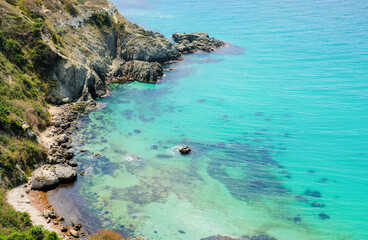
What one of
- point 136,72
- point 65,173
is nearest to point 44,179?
point 65,173

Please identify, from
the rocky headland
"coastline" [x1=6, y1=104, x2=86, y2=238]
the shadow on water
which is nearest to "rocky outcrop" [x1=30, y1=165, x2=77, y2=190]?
the rocky headland

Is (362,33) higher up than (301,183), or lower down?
higher up

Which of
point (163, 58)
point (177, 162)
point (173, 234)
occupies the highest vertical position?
point (163, 58)

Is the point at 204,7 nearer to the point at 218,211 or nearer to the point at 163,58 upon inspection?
the point at 163,58

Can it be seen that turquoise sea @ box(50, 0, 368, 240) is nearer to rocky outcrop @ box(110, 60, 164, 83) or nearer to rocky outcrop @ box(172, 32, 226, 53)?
rocky outcrop @ box(110, 60, 164, 83)

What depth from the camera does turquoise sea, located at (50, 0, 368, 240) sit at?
44281 millimetres

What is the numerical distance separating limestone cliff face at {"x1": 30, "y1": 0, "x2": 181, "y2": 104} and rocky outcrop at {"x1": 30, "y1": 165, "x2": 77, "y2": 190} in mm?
23135

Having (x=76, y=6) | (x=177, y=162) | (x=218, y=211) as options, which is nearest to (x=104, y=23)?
(x=76, y=6)

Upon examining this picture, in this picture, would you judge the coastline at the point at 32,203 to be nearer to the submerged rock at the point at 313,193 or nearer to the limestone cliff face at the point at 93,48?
the limestone cliff face at the point at 93,48

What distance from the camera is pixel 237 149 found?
5975cm

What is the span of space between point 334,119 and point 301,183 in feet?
85.0

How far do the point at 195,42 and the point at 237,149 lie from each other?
221 feet

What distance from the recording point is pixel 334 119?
7031cm

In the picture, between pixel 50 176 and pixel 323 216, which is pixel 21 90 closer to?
pixel 50 176
